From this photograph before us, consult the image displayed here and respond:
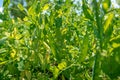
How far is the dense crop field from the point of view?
69 centimetres

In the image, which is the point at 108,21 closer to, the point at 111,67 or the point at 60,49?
the point at 111,67

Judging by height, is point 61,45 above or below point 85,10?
below

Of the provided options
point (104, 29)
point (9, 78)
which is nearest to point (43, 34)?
point (9, 78)

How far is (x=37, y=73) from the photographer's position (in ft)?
3.16

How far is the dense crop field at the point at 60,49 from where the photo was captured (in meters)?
0.69

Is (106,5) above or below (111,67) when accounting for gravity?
above

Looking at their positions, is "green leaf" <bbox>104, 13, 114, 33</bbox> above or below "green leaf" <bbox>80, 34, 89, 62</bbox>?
above

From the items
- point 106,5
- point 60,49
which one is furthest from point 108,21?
point 60,49

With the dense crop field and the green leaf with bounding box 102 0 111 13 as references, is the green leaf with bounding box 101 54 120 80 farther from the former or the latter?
the green leaf with bounding box 102 0 111 13

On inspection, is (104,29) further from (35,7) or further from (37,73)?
(35,7)

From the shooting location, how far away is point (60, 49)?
94 cm

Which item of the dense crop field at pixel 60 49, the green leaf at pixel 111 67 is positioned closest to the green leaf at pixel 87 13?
the dense crop field at pixel 60 49

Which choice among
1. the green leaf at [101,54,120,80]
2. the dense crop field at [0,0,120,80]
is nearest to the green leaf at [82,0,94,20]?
the dense crop field at [0,0,120,80]

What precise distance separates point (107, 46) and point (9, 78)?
371mm
